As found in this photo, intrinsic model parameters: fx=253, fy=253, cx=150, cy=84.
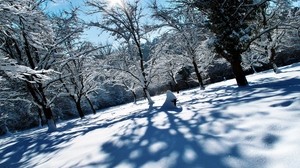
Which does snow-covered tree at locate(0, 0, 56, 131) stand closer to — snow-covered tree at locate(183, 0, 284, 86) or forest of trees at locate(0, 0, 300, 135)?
forest of trees at locate(0, 0, 300, 135)

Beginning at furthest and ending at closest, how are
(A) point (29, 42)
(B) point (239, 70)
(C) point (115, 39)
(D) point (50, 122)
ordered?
(C) point (115, 39)
(D) point (50, 122)
(B) point (239, 70)
(A) point (29, 42)

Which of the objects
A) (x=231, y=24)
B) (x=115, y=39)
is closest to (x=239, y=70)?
(x=231, y=24)

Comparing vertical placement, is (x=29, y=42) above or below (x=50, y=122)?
above

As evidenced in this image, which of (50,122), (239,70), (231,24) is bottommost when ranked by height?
(50,122)

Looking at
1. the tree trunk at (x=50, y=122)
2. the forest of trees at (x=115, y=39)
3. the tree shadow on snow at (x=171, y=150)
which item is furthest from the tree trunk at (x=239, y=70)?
the tree trunk at (x=50, y=122)

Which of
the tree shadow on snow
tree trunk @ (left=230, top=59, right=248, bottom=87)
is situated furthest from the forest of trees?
the tree shadow on snow

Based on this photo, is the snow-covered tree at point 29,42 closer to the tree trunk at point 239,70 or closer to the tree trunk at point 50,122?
the tree trunk at point 50,122

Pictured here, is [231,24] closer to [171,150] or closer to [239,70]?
[239,70]

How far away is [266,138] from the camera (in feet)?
10.9

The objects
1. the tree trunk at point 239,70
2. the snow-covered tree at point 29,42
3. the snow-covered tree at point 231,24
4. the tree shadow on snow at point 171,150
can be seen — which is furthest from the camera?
the tree trunk at point 239,70

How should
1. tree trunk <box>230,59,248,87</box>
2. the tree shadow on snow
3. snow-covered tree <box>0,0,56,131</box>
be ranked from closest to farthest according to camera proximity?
the tree shadow on snow < snow-covered tree <box>0,0,56,131</box> < tree trunk <box>230,59,248,87</box>

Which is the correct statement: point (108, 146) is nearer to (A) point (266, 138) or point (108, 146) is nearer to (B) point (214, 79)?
(A) point (266, 138)

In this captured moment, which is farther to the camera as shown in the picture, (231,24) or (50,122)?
(50,122)

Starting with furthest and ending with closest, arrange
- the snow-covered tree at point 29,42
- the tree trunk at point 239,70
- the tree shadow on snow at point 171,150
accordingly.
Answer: the tree trunk at point 239,70 < the snow-covered tree at point 29,42 < the tree shadow on snow at point 171,150
